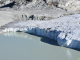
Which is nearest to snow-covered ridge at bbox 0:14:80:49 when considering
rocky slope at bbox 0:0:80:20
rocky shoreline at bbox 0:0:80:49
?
rocky shoreline at bbox 0:0:80:49

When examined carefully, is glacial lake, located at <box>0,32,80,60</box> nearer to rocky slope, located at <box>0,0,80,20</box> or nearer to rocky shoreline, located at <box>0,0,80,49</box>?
rocky shoreline, located at <box>0,0,80,49</box>

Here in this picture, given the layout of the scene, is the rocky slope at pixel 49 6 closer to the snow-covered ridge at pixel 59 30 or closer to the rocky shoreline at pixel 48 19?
the rocky shoreline at pixel 48 19

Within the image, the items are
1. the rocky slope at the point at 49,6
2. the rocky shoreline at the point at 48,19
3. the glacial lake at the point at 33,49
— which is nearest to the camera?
the glacial lake at the point at 33,49

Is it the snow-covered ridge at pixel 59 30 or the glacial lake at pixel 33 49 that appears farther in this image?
the snow-covered ridge at pixel 59 30

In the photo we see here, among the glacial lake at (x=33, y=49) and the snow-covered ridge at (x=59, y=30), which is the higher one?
the snow-covered ridge at (x=59, y=30)

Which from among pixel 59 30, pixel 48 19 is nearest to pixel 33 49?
pixel 59 30

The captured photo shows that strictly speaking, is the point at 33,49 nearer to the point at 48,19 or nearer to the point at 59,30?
the point at 59,30

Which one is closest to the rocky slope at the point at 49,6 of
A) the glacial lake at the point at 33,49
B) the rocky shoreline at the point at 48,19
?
the rocky shoreline at the point at 48,19

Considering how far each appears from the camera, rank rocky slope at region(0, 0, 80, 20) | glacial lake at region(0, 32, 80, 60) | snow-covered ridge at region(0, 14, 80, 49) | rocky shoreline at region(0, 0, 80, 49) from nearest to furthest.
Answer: glacial lake at region(0, 32, 80, 60), snow-covered ridge at region(0, 14, 80, 49), rocky shoreline at region(0, 0, 80, 49), rocky slope at region(0, 0, 80, 20)


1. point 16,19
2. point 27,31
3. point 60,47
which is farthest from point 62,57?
point 16,19
